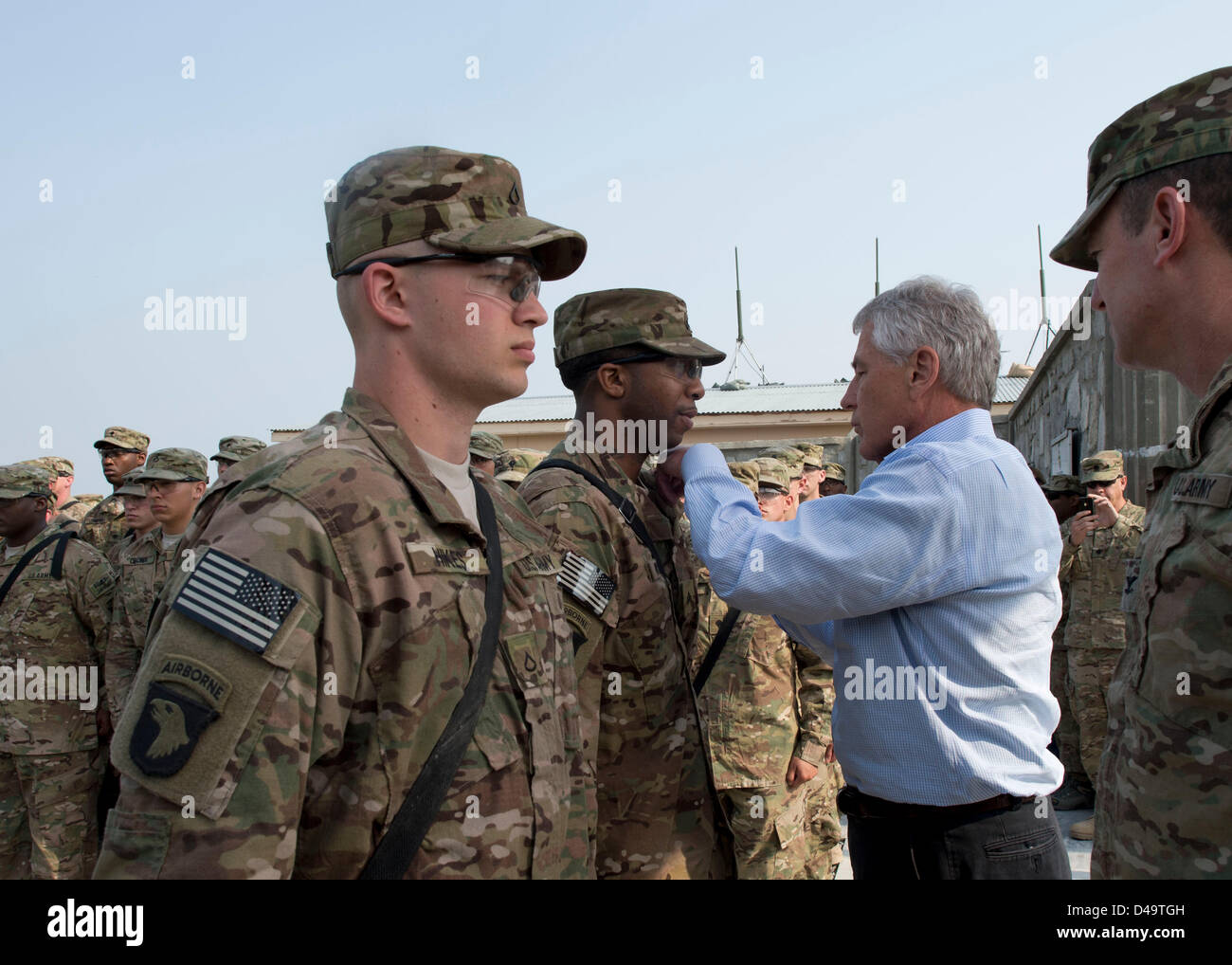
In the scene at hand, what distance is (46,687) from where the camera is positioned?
5984 millimetres

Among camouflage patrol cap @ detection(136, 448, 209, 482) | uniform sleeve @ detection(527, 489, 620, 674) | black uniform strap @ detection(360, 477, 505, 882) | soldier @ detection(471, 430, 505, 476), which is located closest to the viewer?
black uniform strap @ detection(360, 477, 505, 882)

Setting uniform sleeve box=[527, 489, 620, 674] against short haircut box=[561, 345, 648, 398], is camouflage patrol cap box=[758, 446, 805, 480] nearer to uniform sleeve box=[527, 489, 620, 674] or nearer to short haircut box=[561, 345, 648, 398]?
short haircut box=[561, 345, 648, 398]

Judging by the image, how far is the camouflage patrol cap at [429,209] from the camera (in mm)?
1853

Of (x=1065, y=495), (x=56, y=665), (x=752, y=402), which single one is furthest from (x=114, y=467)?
(x=752, y=402)

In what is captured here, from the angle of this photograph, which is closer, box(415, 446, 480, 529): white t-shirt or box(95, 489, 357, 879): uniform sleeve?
box(95, 489, 357, 879): uniform sleeve

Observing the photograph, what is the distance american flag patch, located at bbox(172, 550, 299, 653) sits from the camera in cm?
140

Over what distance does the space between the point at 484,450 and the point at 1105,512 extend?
567 centimetres

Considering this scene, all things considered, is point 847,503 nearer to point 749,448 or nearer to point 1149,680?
point 1149,680

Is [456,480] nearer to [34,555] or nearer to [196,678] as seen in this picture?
[196,678]

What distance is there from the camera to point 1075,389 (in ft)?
35.6

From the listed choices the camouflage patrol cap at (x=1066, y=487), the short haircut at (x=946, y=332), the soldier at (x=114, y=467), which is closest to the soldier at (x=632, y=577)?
the short haircut at (x=946, y=332)

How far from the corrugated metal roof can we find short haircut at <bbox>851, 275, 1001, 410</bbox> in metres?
20.0

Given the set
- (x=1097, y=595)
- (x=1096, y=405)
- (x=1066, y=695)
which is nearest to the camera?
(x=1097, y=595)

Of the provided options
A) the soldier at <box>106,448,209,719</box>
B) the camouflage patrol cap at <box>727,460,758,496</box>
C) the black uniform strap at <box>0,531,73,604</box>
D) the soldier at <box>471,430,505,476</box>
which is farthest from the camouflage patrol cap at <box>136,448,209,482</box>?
the camouflage patrol cap at <box>727,460,758,496</box>
